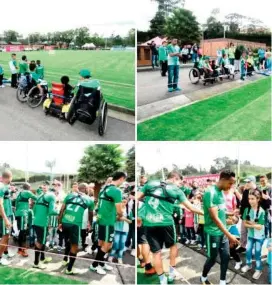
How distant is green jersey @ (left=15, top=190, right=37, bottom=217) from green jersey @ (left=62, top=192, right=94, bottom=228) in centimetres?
30

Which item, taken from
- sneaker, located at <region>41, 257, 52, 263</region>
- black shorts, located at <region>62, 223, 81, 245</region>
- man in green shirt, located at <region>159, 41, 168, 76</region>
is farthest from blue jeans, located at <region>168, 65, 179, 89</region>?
sneaker, located at <region>41, 257, 52, 263</region>

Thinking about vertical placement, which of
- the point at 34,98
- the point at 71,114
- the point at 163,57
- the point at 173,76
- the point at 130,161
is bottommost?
the point at 130,161

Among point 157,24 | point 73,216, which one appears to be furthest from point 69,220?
point 157,24

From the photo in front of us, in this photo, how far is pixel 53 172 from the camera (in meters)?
3.69

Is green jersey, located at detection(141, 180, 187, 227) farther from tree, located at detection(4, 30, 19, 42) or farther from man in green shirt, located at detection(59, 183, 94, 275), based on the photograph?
tree, located at detection(4, 30, 19, 42)

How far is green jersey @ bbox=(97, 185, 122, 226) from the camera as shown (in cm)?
356

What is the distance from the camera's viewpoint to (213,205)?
344 cm

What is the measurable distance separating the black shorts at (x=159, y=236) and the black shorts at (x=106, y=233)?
0.29 m

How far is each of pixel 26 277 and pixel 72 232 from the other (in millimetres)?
539

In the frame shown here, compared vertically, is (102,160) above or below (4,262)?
above

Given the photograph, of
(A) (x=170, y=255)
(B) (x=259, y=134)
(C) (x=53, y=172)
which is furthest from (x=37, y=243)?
(B) (x=259, y=134)

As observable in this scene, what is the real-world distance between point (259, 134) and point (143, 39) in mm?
1129

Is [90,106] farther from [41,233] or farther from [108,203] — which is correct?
[41,233]

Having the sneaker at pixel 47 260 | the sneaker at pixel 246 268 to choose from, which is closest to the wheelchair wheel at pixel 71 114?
the sneaker at pixel 47 260
